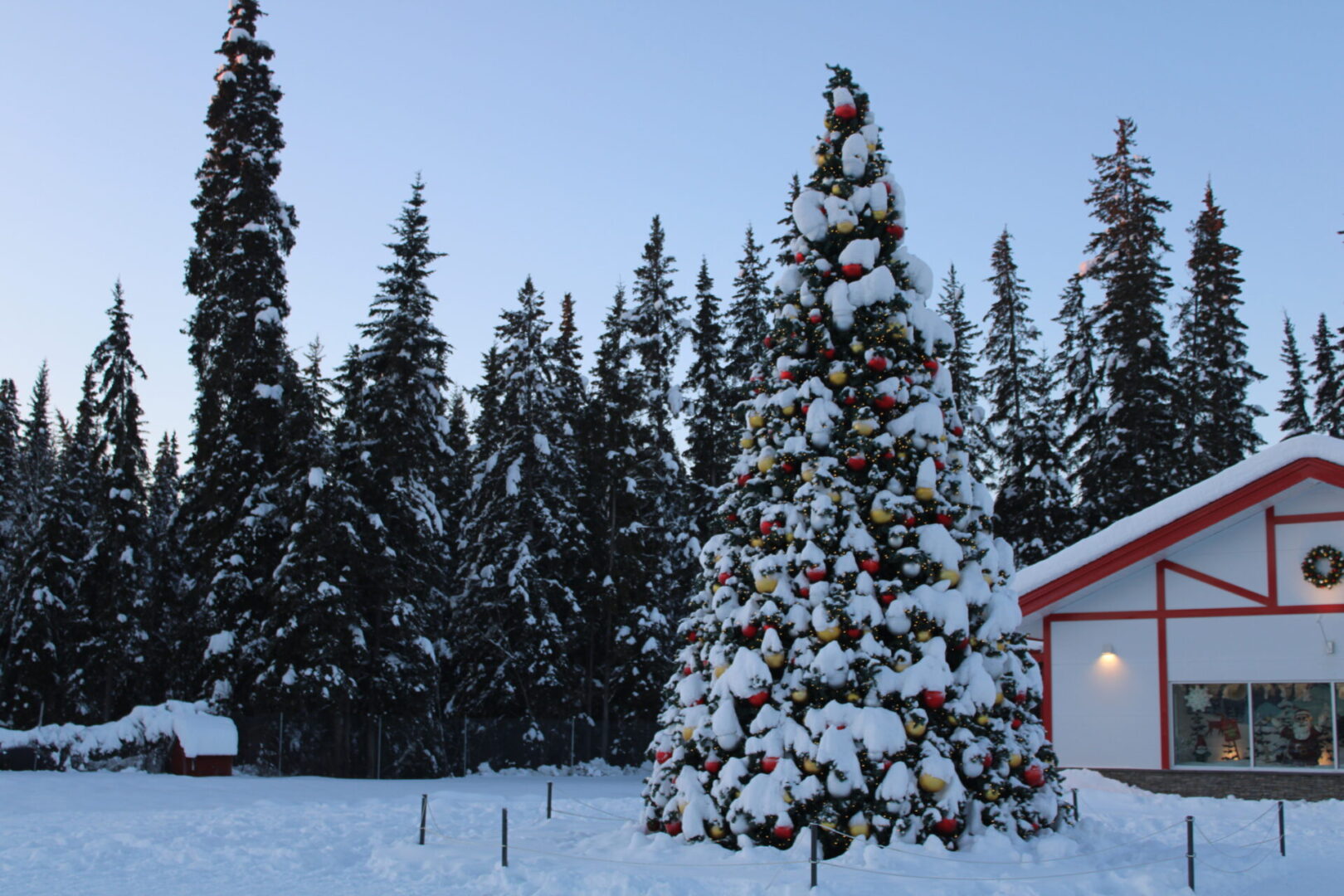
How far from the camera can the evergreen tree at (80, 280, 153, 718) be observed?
3544 cm

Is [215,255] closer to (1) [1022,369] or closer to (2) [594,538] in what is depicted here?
(2) [594,538]

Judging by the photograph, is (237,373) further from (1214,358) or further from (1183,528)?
(1214,358)

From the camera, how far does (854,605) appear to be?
12.0 meters

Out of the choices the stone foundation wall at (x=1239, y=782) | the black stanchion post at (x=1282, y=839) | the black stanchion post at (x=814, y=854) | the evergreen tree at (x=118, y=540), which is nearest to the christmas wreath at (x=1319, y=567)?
the stone foundation wall at (x=1239, y=782)

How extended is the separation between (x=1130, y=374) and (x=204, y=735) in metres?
27.9

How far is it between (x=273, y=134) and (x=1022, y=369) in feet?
84.2

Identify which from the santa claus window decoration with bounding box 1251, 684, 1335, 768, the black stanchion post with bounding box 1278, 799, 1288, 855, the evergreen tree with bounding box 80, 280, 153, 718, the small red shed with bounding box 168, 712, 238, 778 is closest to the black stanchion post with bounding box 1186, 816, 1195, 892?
the black stanchion post with bounding box 1278, 799, 1288, 855

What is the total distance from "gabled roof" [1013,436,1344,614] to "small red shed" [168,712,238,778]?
1764 cm

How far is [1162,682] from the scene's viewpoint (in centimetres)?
2069

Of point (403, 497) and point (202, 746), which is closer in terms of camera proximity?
point (202, 746)

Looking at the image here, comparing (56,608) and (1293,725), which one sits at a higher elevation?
(56,608)

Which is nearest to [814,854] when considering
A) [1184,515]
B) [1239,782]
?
[1184,515]

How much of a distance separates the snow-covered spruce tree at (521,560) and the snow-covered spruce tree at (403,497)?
2678 millimetres

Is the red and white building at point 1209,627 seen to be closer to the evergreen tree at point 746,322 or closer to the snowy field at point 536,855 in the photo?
the snowy field at point 536,855
